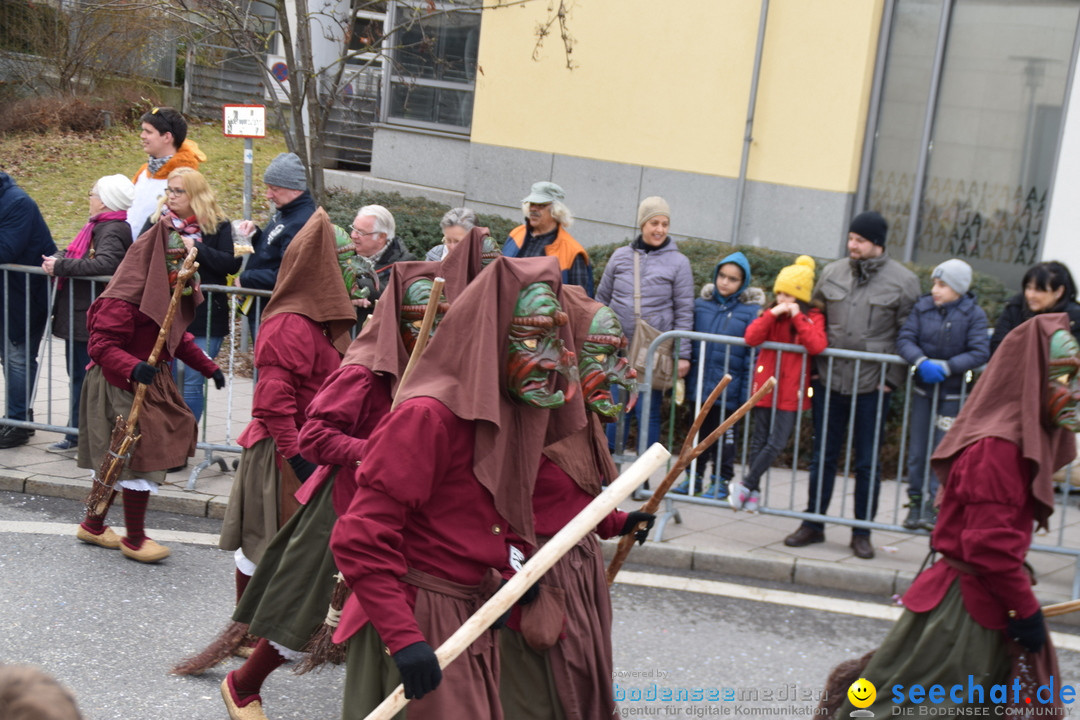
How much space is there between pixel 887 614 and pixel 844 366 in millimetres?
1444

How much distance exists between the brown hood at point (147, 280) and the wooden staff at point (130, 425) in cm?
5

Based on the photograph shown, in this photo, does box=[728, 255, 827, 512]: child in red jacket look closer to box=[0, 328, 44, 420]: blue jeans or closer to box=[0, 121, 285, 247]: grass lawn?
box=[0, 328, 44, 420]: blue jeans

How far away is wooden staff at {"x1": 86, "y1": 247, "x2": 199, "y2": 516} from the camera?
571cm

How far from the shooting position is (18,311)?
7.92 meters

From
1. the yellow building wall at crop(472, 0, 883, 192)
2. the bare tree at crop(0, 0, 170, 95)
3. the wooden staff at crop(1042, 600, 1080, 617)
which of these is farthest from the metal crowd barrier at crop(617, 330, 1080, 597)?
the bare tree at crop(0, 0, 170, 95)

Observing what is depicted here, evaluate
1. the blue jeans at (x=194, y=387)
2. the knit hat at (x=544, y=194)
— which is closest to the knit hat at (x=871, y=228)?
the knit hat at (x=544, y=194)

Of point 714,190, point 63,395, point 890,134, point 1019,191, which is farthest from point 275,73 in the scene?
point 1019,191

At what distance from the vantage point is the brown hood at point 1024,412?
3.54 meters

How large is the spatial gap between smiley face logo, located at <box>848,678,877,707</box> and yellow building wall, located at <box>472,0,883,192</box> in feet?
28.7

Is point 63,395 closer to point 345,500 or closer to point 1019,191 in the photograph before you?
point 345,500

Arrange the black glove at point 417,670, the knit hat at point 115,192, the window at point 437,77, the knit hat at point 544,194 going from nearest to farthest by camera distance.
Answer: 1. the black glove at point 417,670
2. the knit hat at point 115,192
3. the knit hat at point 544,194
4. the window at point 437,77

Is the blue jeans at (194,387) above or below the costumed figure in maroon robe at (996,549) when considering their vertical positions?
below

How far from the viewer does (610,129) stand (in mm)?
12938

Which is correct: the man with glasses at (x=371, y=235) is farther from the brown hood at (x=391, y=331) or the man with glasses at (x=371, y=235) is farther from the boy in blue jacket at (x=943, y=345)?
the boy in blue jacket at (x=943, y=345)
